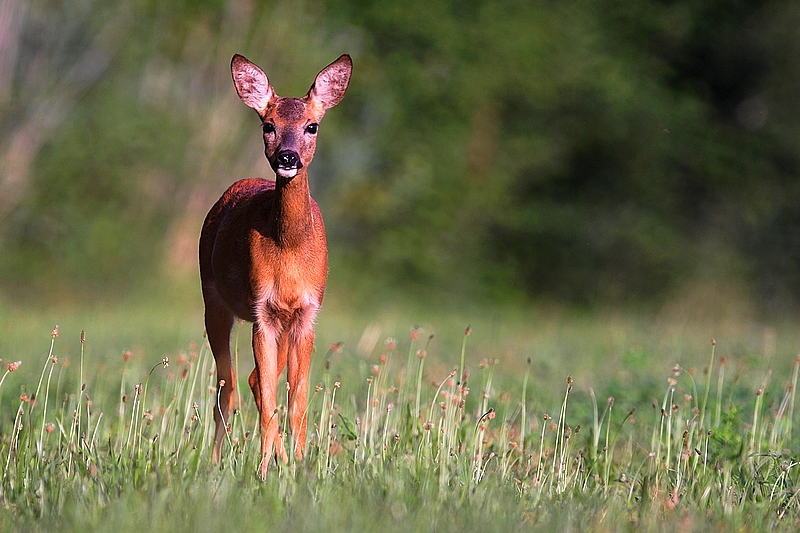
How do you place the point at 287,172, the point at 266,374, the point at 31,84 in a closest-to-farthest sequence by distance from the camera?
1. the point at 287,172
2. the point at 266,374
3. the point at 31,84

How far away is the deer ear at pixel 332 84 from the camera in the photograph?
6.09 meters

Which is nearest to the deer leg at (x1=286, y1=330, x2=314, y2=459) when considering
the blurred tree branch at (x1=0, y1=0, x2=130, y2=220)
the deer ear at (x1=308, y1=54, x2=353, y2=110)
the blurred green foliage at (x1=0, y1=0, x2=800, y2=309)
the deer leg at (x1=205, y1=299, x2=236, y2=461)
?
the deer leg at (x1=205, y1=299, x2=236, y2=461)

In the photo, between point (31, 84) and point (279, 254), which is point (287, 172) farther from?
point (31, 84)

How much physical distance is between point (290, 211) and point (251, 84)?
0.67 meters

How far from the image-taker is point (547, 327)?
16141 millimetres

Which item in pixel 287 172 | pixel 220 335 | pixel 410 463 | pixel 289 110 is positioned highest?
pixel 289 110

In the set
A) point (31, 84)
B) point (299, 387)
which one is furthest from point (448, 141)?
point (299, 387)

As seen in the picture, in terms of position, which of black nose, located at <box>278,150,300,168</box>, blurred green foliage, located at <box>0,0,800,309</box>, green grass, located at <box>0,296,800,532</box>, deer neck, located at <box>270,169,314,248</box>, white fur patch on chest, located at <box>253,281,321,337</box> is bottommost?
green grass, located at <box>0,296,800,532</box>

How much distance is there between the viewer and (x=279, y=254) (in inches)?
235

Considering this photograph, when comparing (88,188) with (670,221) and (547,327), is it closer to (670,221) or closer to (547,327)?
(547,327)

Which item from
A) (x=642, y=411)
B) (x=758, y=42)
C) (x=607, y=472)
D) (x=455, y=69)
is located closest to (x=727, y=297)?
(x=758, y=42)

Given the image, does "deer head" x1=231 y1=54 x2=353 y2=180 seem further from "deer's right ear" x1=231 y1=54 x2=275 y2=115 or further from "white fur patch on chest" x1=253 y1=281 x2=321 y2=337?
"white fur patch on chest" x1=253 y1=281 x2=321 y2=337

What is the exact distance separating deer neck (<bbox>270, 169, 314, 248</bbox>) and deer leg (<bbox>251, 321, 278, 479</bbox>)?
18.1 inches

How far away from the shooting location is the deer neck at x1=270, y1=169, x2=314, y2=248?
5906 millimetres
